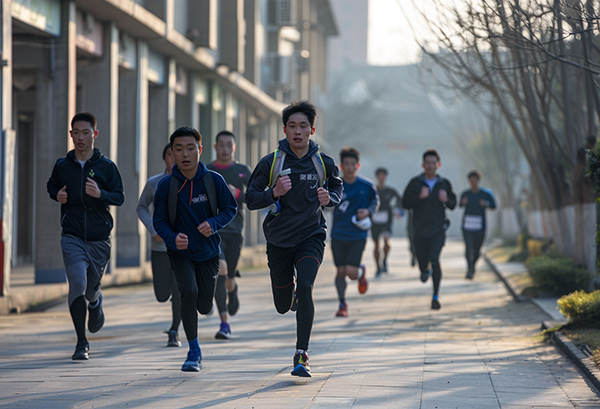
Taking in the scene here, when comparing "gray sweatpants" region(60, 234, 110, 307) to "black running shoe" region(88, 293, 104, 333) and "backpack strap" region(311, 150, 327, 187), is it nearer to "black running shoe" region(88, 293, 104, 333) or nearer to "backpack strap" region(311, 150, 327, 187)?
"black running shoe" region(88, 293, 104, 333)

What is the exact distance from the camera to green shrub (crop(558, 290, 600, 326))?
8602 millimetres

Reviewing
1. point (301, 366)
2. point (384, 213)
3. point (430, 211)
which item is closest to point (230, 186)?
point (301, 366)

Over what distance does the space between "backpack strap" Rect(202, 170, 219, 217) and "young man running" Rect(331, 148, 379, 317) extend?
4.07m

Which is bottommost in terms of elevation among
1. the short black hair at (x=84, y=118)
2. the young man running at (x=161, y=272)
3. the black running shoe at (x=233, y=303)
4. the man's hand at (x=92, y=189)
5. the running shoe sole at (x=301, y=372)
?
the running shoe sole at (x=301, y=372)

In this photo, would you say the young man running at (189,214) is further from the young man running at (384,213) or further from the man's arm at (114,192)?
the young man running at (384,213)

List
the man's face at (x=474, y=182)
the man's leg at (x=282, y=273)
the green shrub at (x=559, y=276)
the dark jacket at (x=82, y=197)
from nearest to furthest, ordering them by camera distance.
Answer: the man's leg at (x=282, y=273) < the dark jacket at (x=82, y=197) < the green shrub at (x=559, y=276) < the man's face at (x=474, y=182)

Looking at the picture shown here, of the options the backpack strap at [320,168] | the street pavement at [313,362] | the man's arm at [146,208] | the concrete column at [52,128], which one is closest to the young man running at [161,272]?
the man's arm at [146,208]

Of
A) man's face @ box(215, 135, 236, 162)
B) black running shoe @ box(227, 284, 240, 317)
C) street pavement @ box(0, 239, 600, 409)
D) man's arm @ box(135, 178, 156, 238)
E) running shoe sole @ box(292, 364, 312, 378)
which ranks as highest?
man's face @ box(215, 135, 236, 162)

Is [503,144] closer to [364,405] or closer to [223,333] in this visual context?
[223,333]

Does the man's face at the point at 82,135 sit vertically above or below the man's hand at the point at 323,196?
above

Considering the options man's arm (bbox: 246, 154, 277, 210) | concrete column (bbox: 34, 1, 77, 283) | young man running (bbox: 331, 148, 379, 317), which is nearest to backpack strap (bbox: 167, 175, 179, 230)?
man's arm (bbox: 246, 154, 277, 210)

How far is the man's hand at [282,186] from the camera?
20.9 ft

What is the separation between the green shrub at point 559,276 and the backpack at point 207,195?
7483 mm

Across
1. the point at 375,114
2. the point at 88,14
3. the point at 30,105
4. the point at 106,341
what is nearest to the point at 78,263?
the point at 106,341
